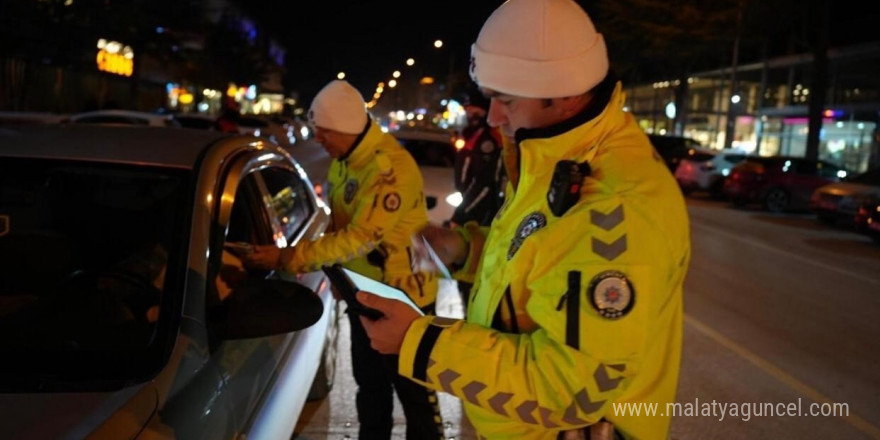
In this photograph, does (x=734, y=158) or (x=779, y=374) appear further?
(x=734, y=158)

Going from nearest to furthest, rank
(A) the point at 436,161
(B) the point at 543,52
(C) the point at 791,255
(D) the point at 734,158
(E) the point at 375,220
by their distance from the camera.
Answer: (B) the point at 543,52 < (E) the point at 375,220 < (A) the point at 436,161 < (C) the point at 791,255 < (D) the point at 734,158

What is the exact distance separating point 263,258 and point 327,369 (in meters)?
1.66

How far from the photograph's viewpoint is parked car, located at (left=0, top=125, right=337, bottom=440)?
1.92 m

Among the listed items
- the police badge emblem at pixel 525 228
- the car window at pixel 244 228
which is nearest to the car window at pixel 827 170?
the car window at pixel 244 228

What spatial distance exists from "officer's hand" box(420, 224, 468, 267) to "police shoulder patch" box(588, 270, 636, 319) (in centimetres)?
94

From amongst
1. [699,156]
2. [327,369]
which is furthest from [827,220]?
[327,369]

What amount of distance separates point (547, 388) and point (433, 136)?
953 cm

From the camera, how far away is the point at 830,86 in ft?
94.0

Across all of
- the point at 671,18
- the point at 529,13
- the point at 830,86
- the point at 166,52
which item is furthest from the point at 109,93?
the point at 529,13

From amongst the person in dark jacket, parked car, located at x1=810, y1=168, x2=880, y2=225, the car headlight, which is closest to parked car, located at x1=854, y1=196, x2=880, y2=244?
parked car, located at x1=810, y1=168, x2=880, y2=225

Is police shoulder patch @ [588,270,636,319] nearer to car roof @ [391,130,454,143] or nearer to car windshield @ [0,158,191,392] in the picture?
car windshield @ [0,158,191,392]

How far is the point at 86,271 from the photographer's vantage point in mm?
3094

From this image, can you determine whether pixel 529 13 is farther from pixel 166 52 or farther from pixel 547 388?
pixel 166 52

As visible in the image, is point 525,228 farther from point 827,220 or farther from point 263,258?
point 827,220
